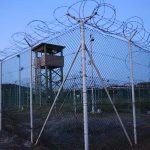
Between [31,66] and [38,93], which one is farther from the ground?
[31,66]

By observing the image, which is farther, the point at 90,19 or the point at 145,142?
the point at 145,142

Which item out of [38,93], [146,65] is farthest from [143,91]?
[38,93]

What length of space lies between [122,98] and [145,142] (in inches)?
492

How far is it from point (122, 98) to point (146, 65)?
9.52 meters

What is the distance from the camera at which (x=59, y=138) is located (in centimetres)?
977

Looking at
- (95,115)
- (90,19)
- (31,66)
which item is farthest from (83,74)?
(95,115)

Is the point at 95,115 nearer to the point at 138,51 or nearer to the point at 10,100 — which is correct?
the point at 138,51

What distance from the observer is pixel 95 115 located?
13.4 meters

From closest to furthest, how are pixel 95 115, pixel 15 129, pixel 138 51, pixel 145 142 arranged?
pixel 145 142 < pixel 138 51 < pixel 15 129 < pixel 95 115

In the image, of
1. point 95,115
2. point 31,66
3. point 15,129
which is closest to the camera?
point 31,66

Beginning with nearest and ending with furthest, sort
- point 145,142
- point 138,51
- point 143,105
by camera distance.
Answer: point 145,142
point 138,51
point 143,105

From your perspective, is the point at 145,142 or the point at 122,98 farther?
the point at 122,98

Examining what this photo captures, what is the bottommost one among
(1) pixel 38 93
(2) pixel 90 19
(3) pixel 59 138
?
(3) pixel 59 138

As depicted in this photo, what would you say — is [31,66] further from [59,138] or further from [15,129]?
[15,129]
